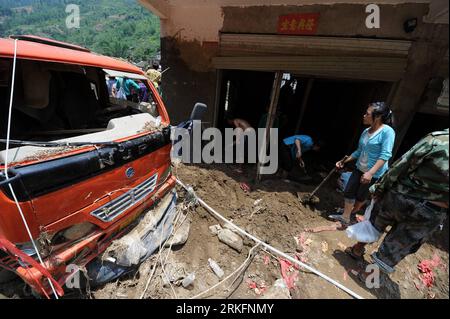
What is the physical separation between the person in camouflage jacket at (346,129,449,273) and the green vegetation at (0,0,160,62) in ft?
156

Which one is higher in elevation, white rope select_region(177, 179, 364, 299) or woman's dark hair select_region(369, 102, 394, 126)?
woman's dark hair select_region(369, 102, 394, 126)

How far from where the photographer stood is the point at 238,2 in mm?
4824

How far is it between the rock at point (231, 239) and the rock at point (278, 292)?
0.66m

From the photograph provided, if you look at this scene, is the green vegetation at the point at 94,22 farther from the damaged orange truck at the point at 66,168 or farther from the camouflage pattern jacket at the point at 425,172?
the camouflage pattern jacket at the point at 425,172

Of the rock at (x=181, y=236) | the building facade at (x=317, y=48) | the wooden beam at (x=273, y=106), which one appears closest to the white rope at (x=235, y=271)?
the rock at (x=181, y=236)

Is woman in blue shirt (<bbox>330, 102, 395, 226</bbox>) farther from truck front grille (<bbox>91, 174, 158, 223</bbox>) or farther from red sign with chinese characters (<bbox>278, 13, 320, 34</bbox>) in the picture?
truck front grille (<bbox>91, 174, 158, 223</bbox>)

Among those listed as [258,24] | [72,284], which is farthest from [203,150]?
[72,284]

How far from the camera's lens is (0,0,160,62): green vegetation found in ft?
155

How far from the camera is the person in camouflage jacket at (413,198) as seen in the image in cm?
195

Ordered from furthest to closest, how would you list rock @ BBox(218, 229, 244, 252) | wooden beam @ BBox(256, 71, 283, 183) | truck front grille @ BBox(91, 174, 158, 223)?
wooden beam @ BBox(256, 71, 283, 183)
rock @ BBox(218, 229, 244, 252)
truck front grille @ BBox(91, 174, 158, 223)

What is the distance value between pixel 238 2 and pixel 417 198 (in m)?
4.80

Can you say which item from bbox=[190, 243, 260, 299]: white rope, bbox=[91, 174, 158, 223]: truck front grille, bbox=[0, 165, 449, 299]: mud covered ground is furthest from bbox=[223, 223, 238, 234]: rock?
bbox=[91, 174, 158, 223]: truck front grille

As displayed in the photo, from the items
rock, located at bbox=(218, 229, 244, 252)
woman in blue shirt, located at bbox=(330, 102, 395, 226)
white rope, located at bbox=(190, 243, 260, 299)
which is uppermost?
woman in blue shirt, located at bbox=(330, 102, 395, 226)

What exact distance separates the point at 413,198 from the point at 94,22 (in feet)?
257
